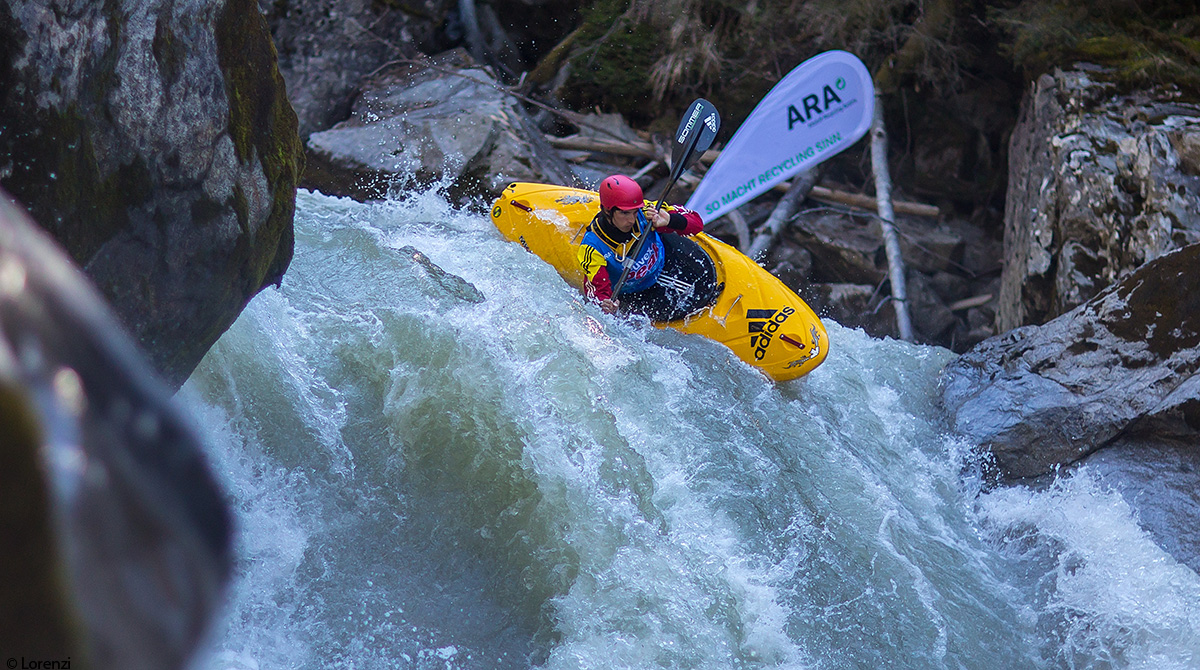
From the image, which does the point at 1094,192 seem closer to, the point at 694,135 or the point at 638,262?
the point at 694,135

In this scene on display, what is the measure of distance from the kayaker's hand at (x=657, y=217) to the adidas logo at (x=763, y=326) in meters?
0.64

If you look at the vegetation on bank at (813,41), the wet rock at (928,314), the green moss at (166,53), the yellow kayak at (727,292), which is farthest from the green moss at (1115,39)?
the green moss at (166,53)

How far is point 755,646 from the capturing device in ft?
8.30

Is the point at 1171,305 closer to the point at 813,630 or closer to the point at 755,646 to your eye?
the point at 813,630

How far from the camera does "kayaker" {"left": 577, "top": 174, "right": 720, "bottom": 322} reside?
4148mm

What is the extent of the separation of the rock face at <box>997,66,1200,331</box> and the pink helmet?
9.20 feet

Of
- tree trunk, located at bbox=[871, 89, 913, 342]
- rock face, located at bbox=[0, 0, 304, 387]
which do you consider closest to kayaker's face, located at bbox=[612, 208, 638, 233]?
rock face, located at bbox=[0, 0, 304, 387]

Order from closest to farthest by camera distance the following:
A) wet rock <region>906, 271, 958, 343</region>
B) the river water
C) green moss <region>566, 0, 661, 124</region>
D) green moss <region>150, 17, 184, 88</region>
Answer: green moss <region>150, 17, 184, 88</region>
the river water
wet rock <region>906, 271, 958, 343</region>
green moss <region>566, 0, 661, 124</region>

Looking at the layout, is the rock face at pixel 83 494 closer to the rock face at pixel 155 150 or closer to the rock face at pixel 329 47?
the rock face at pixel 155 150

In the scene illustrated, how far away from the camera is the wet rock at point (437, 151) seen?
6.25 metres

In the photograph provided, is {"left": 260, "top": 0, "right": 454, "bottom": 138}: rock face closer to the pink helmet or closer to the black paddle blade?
the black paddle blade

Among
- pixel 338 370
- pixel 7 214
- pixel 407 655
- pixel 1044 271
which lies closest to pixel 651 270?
pixel 338 370

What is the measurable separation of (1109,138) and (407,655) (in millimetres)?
5083

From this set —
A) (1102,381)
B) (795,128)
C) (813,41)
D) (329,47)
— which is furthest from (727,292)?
(329,47)
